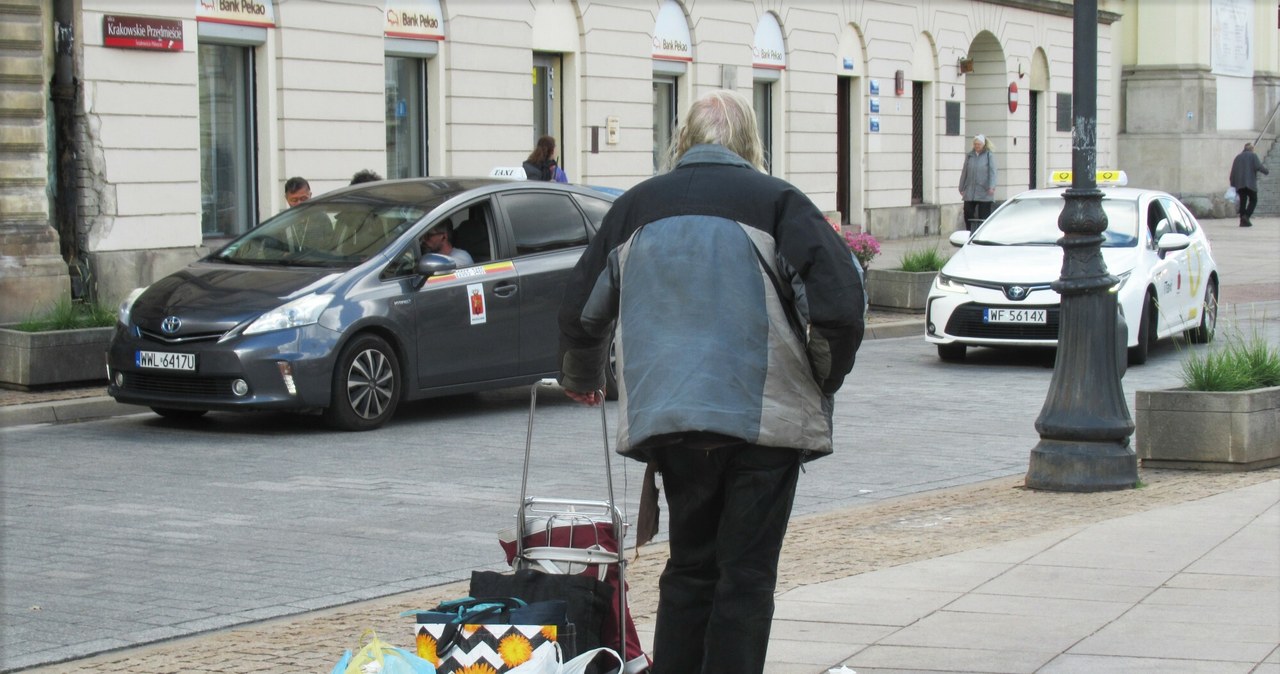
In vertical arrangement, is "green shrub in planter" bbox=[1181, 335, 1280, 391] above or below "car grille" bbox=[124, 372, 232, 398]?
above

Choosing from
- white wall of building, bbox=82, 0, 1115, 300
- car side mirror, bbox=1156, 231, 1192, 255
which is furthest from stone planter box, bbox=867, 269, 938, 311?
white wall of building, bbox=82, 0, 1115, 300

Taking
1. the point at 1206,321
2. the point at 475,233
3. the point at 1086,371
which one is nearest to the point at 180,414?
the point at 475,233

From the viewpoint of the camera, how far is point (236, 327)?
11.5 m

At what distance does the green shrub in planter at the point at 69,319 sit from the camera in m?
14.0

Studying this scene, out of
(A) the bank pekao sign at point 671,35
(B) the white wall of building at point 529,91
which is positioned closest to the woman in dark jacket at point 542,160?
(B) the white wall of building at point 529,91

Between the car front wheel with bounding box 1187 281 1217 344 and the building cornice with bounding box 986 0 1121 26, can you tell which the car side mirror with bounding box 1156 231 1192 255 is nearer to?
the car front wheel with bounding box 1187 281 1217 344

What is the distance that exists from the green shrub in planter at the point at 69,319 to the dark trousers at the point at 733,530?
1014 cm

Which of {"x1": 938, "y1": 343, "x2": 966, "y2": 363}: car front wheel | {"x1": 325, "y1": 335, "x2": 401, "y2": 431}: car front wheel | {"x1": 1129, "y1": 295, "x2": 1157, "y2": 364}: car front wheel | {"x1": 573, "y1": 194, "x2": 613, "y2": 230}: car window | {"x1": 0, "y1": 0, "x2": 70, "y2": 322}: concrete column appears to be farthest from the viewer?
{"x1": 0, "y1": 0, "x2": 70, "y2": 322}: concrete column

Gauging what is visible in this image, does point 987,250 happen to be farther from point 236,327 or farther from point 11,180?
point 11,180

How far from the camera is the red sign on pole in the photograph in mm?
18797

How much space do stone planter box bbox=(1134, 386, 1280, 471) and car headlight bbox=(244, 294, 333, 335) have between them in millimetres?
4992

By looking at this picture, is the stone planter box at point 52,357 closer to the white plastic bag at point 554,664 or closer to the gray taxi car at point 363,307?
the gray taxi car at point 363,307

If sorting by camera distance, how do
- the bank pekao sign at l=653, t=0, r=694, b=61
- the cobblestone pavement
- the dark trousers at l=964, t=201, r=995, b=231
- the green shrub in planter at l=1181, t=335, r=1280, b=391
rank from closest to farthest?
the cobblestone pavement < the green shrub in planter at l=1181, t=335, r=1280, b=391 < the bank pekao sign at l=653, t=0, r=694, b=61 < the dark trousers at l=964, t=201, r=995, b=231

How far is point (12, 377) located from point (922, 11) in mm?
25831
